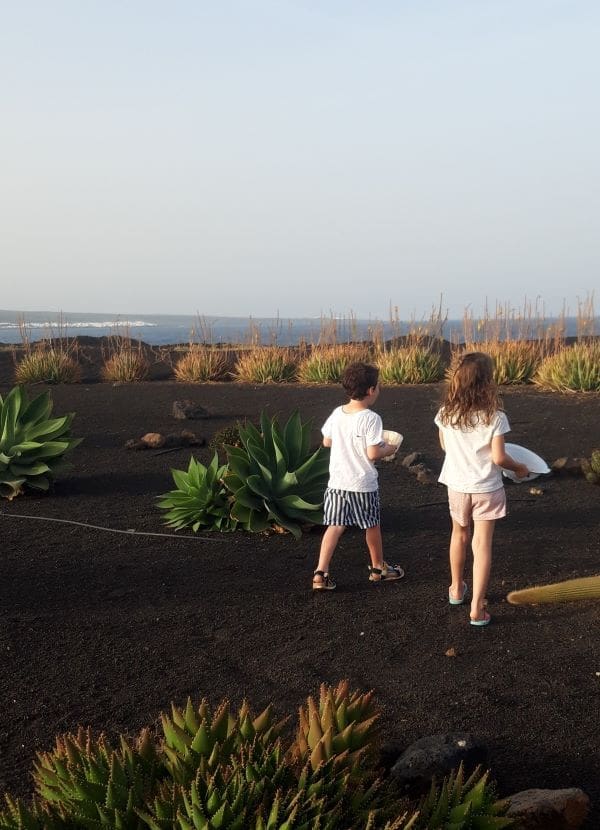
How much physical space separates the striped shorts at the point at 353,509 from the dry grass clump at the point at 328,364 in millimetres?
10576

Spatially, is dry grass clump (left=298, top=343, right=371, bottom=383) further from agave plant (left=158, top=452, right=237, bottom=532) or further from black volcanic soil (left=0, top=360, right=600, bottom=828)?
agave plant (left=158, top=452, right=237, bottom=532)

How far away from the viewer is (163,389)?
54.2ft

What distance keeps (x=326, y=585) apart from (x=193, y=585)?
3.09ft

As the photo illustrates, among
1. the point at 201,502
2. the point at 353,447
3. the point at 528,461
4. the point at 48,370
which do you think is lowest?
the point at 201,502

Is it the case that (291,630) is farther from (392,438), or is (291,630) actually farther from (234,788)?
(234,788)

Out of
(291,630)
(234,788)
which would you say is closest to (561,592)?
(291,630)

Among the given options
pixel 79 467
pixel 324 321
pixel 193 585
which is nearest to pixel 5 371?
pixel 324 321

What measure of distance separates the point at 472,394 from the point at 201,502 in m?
3.21

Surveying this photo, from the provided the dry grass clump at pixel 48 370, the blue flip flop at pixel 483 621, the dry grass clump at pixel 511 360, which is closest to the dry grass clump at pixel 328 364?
the dry grass clump at pixel 511 360

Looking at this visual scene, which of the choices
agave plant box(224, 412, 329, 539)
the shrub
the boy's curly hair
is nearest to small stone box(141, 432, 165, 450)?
agave plant box(224, 412, 329, 539)

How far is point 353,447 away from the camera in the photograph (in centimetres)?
605

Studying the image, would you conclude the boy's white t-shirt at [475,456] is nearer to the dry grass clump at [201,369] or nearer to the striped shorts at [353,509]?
the striped shorts at [353,509]

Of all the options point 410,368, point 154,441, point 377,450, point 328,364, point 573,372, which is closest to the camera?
point 377,450

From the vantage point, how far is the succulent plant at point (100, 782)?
2.43 meters
